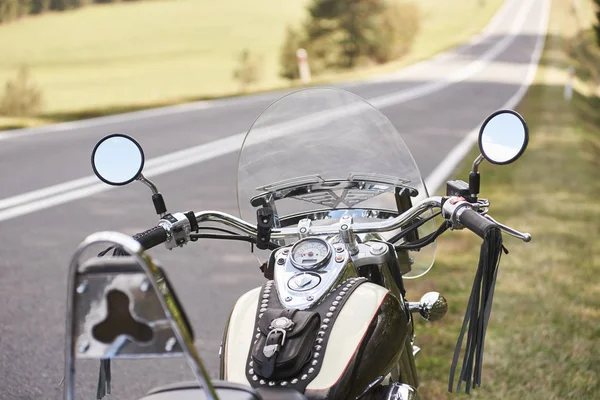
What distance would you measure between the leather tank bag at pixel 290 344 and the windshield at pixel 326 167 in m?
0.74

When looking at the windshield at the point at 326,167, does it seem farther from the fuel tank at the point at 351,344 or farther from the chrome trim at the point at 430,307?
the fuel tank at the point at 351,344

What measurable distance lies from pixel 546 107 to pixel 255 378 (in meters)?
17.0

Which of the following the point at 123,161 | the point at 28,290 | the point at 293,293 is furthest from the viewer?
the point at 28,290

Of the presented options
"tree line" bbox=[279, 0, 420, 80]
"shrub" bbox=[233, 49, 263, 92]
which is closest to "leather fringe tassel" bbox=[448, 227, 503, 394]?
"shrub" bbox=[233, 49, 263, 92]

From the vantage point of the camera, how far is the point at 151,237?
2.21m

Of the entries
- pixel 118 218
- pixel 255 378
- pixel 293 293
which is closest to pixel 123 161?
pixel 293 293

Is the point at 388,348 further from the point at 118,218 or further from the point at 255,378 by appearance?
the point at 118,218

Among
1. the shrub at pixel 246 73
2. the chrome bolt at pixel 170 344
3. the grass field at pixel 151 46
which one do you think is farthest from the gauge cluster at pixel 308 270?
the shrub at pixel 246 73

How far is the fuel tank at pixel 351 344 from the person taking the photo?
1.80 m

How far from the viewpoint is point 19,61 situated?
33.6 metres

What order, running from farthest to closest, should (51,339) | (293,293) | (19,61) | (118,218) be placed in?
(19,61), (118,218), (51,339), (293,293)

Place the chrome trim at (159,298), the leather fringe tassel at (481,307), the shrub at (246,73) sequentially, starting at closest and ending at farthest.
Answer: the chrome trim at (159,298)
the leather fringe tassel at (481,307)
the shrub at (246,73)

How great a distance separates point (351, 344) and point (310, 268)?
0.90 feet

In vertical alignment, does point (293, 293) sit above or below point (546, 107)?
above
